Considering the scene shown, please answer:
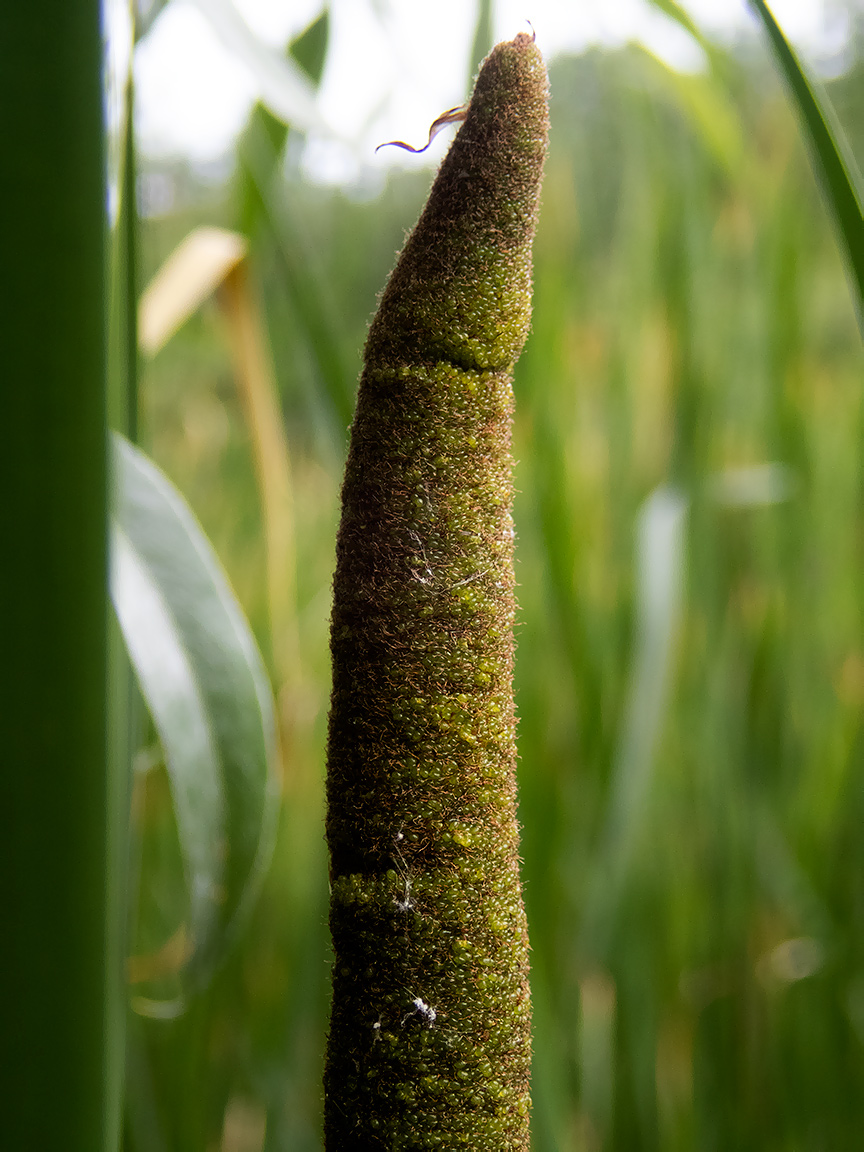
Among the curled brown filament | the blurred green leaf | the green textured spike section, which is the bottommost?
the green textured spike section

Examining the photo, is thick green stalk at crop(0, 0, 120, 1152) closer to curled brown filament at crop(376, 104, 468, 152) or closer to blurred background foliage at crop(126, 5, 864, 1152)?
curled brown filament at crop(376, 104, 468, 152)

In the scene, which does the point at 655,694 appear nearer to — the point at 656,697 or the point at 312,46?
the point at 656,697

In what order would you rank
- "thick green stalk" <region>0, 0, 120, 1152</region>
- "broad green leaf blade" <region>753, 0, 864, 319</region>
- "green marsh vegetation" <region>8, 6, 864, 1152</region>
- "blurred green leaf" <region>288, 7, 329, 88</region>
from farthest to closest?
"green marsh vegetation" <region>8, 6, 864, 1152</region>
"blurred green leaf" <region>288, 7, 329, 88</region>
"broad green leaf blade" <region>753, 0, 864, 319</region>
"thick green stalk" <region>0, 0, 120, 1152</region>

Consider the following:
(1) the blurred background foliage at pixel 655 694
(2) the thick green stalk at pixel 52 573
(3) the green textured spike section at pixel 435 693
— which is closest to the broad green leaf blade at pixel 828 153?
(3) the green textured spike section at pixel 435 693

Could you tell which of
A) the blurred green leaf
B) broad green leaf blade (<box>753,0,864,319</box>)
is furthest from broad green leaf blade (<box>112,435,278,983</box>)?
the blurred green leaf

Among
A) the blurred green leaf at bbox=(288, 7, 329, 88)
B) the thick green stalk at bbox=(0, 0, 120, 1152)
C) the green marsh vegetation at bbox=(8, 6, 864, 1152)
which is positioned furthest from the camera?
the green marsh vegetation at bbox=(8, 6, 864, 1152)

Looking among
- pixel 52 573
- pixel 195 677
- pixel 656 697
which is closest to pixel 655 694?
pixel 656 697
